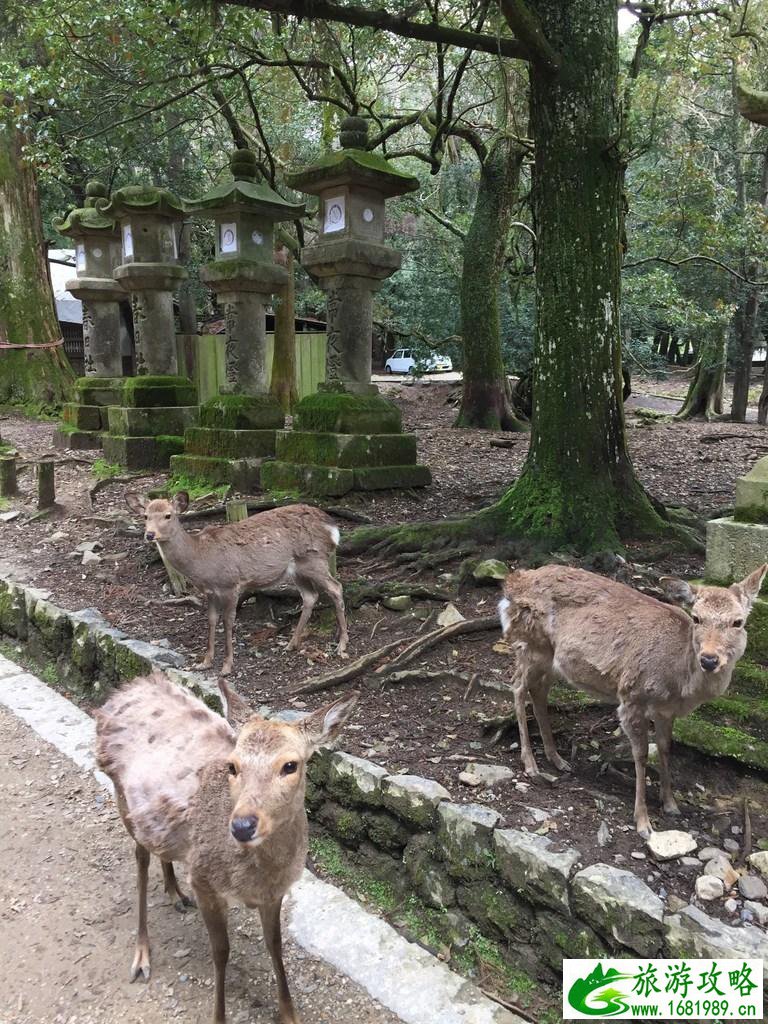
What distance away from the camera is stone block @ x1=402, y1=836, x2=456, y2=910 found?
10.2 feet

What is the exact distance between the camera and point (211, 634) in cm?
491

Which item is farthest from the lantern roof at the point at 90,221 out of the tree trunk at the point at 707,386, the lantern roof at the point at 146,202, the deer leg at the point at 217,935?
the tree trunk at the point at 707,386

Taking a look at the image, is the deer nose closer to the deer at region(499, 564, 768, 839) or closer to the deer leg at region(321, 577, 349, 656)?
the deer at region(499, 564, 768, 839)

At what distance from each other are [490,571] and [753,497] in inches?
78.7

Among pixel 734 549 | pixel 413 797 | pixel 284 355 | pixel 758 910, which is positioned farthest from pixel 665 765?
pixel 284 355

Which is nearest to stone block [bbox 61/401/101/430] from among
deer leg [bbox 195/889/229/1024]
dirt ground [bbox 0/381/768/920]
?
dirt ground [bbox 0/381/768/920]

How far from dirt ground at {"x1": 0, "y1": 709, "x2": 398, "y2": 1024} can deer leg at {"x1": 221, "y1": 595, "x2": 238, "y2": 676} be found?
1.04 meters

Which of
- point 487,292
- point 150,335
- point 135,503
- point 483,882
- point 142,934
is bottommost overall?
point 142,934

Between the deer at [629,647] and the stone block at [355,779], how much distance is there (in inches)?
26.9

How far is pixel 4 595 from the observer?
6562 millimetres

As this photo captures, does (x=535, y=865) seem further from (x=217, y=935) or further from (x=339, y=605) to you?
(x=339, y=605)

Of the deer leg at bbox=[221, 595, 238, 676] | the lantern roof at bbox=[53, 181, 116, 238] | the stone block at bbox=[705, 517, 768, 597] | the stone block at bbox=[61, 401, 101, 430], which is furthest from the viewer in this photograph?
the stone block at bbox=[61, 401, 101, 430]

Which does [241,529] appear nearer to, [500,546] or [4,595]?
[500,546]

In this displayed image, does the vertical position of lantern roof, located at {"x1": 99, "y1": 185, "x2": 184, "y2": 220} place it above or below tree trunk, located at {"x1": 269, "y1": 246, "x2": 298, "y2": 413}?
above
